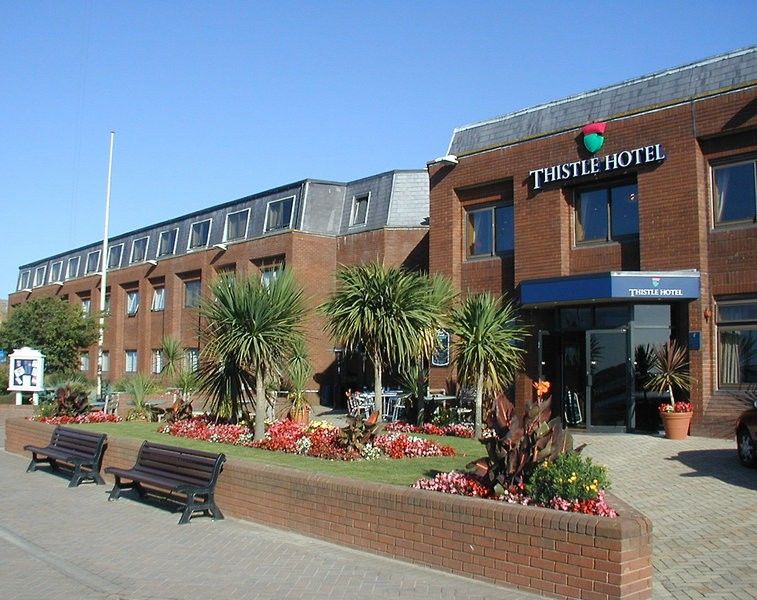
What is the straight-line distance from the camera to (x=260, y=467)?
1042cm

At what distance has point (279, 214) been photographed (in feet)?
108

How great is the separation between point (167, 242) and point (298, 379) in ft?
87.0

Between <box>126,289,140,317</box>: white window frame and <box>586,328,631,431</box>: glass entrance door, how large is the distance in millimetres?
29211

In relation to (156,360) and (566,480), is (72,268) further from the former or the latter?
(566,480)

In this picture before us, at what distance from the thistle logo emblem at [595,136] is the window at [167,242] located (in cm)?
2510

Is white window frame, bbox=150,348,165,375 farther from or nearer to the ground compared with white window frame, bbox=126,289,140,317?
nearer to the ground

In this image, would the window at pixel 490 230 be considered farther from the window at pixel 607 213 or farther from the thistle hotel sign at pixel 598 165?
the window at pixel 607 213

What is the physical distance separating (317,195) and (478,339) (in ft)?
54.5

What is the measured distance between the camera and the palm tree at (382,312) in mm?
15672

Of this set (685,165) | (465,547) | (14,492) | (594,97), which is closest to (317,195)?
(594,97)

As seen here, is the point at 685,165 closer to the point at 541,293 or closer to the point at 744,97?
the point at 744,97

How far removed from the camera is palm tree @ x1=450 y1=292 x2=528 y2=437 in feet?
52.9

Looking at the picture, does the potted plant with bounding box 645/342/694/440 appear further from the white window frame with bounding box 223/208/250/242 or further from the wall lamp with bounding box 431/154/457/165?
the white window frame with bounding box 223/208/250/242

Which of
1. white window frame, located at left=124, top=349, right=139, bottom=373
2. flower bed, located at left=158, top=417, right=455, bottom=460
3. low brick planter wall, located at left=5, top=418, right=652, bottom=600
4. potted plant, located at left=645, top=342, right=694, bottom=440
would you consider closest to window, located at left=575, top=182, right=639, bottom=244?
potted plant, located at left=645, top=342, right=694, bottom=440
